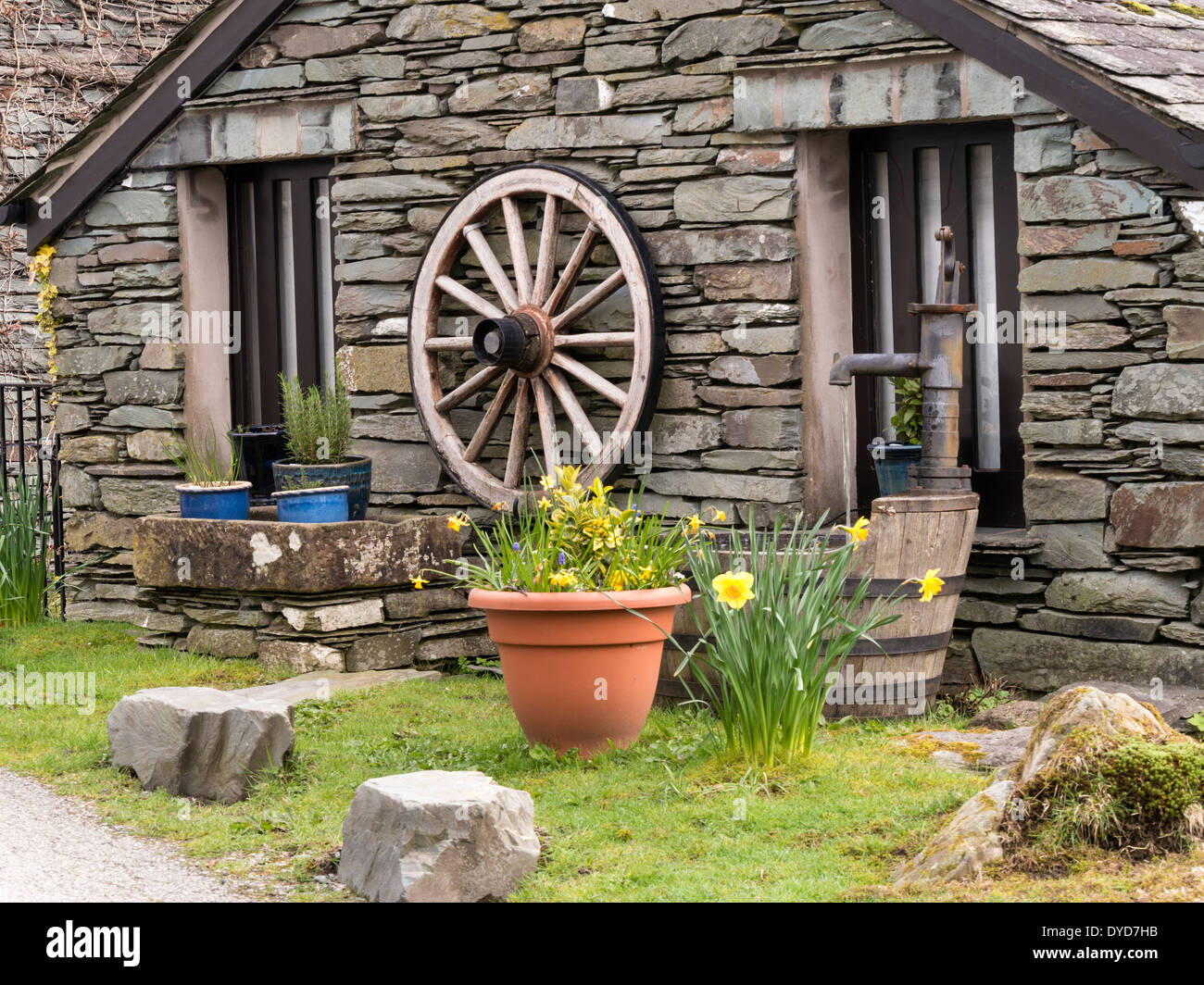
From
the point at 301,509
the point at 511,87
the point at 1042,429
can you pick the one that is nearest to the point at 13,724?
the point at 301,509

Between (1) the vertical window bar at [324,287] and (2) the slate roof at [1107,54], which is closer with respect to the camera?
(2) the slate roof at [1107,54]

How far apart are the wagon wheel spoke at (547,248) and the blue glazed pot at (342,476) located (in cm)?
115

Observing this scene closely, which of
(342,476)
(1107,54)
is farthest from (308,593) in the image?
(1107,54)

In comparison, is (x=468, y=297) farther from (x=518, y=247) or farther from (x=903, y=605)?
(x=903, y=605)

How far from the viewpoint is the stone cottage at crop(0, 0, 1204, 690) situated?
5.44 meters

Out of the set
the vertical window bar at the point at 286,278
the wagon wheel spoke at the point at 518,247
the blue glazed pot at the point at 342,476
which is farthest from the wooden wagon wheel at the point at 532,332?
the vertical window bar at the point at 286,278

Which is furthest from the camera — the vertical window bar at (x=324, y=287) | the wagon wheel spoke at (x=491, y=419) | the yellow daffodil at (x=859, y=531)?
the vertical window bar at (x=324, y=287)

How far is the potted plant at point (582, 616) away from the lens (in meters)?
4.77

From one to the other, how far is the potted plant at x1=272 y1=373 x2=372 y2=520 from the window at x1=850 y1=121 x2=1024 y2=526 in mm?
2312

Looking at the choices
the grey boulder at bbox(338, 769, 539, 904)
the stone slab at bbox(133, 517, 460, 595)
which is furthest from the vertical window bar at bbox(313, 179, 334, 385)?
the grey boulder at bbox(338, 769, 539, 904)

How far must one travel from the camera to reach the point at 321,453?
6980mm

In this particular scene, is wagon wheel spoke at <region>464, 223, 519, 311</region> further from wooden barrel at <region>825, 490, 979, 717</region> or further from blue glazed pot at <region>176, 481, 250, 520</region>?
wooden barrel at <region>825, 490, 979, 717</region>

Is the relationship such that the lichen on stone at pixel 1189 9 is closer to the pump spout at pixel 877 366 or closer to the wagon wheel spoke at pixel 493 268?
the pump spout at pixel 877 366

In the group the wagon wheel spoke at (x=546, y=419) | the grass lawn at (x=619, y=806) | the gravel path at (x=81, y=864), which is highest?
the wagon wheel spoke at (x=546, y=419)
